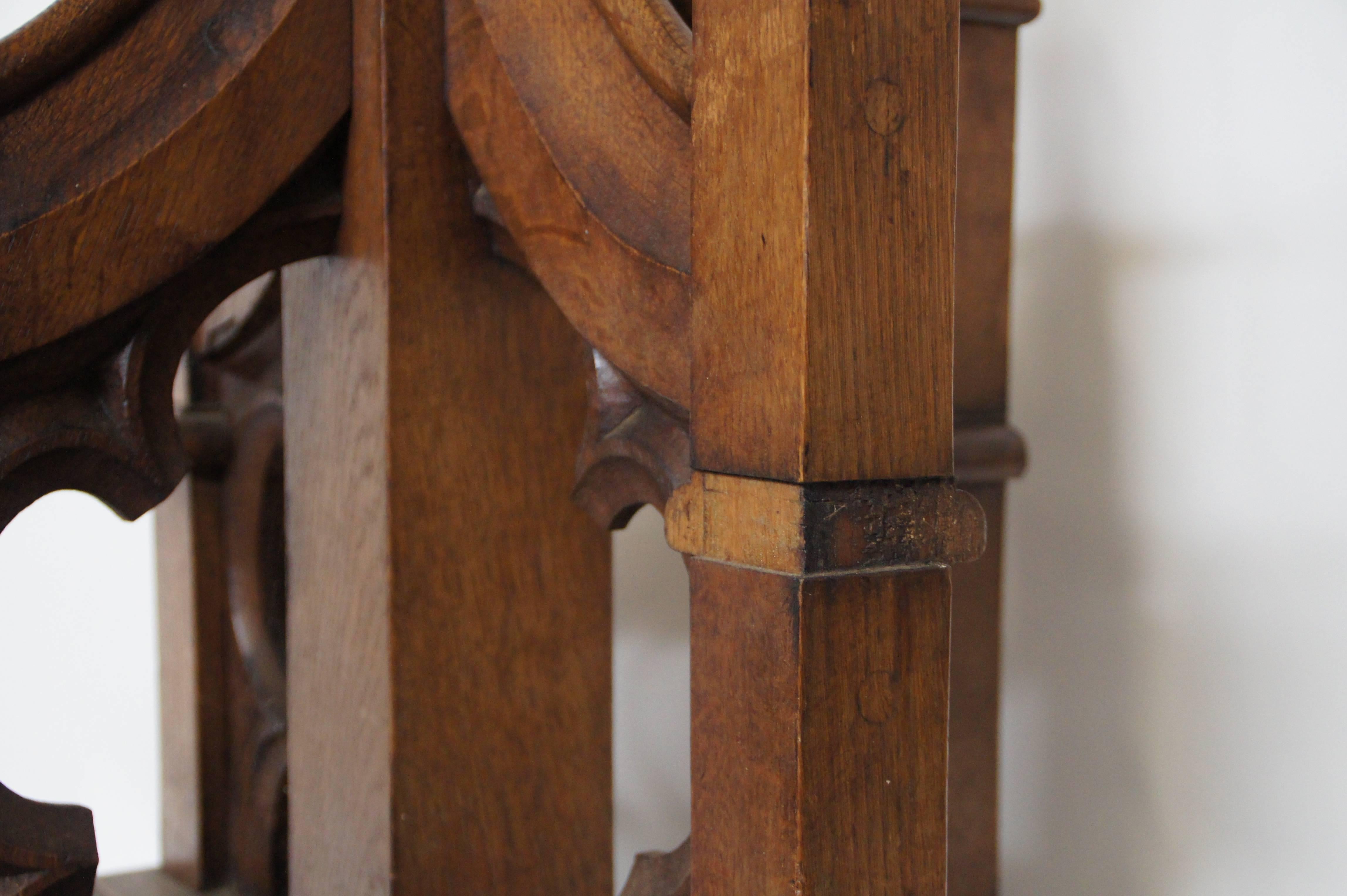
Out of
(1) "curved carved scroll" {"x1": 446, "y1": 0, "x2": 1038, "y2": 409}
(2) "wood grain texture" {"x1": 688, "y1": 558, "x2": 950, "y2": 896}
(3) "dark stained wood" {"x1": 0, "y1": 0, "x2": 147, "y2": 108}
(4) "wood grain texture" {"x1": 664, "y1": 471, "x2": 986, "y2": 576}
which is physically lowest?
(2) "wood grain texture" {"x1": 688, "y1": 558, "x2": 950, "y2": 896}

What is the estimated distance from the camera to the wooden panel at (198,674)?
0.97 meters

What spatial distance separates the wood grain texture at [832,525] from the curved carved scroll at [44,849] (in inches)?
13.5

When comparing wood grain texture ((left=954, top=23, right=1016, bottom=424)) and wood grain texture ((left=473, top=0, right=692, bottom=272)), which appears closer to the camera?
wood grain texture ((left=473, top=0, right=692, bottom=272))

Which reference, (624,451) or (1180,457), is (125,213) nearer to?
(624,451)

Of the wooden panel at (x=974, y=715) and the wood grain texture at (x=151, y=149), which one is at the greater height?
the wood grain texture at (x=151, y=149)

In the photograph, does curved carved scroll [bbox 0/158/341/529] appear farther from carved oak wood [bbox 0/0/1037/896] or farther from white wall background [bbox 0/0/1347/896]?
white wall background [bbox 0/0/1347/896]

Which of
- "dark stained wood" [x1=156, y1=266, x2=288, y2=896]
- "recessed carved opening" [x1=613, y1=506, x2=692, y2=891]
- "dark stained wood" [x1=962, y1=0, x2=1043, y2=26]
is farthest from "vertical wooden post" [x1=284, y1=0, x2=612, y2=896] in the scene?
"recessed carved opening" [x1=613, y1=506, x2=692, y2=891]

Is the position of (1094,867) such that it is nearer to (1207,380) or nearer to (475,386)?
(1207,380)

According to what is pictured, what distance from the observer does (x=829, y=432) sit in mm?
396

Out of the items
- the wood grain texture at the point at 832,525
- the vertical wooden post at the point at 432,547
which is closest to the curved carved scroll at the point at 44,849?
the vertical wooden post at the point at 432,547

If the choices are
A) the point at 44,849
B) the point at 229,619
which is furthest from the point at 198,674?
the point at 44,849

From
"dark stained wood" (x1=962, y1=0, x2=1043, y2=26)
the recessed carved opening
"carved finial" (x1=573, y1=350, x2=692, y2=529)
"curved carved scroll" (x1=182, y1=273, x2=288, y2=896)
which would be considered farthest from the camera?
the recessed carved opening

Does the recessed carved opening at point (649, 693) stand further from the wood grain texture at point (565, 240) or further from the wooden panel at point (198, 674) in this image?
the wood grain texture at point (565, 240)

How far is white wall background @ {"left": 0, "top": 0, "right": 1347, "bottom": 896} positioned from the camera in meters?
0.81
